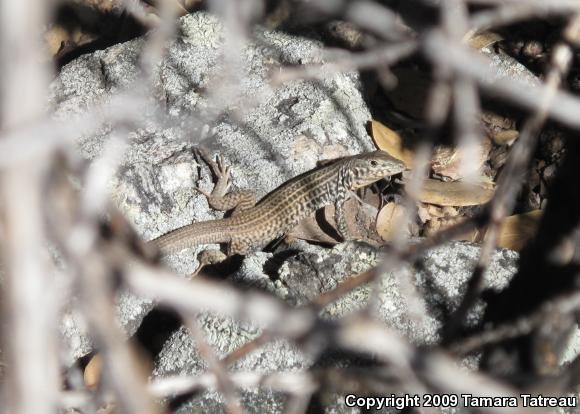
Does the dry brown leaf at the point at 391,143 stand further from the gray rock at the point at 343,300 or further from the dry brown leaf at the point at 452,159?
the gray rock at the point at 343,300

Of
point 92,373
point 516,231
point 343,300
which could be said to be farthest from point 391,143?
point 92,373

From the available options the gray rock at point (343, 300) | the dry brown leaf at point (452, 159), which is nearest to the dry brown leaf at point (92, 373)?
the gray rock at point (343, 300)

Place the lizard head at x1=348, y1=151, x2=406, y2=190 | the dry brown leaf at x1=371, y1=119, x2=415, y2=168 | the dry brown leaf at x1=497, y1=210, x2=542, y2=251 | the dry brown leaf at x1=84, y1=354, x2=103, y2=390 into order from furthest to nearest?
the dry brown leaf at x1=371, y1=119, x2=415, y2=168
the lizard head at x1=348, y1=151, x2=406, y2=190
the dry brown leaf at x1=497, y1=210, x2=542, y2=251
the dry brown leaf at x1=84, y1=354, x2=103, y2=390

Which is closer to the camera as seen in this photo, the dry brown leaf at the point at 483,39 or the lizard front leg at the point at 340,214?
the lizard front leg at the point at 340,214

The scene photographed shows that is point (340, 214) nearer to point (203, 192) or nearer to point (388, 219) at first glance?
point (388, 219)

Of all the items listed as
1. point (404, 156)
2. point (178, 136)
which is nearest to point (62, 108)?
point (178, 136)

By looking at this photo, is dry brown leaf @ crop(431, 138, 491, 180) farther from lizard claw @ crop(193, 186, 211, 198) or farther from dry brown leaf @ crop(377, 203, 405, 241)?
lizard claw @ crop(193, 186, 211, 198)

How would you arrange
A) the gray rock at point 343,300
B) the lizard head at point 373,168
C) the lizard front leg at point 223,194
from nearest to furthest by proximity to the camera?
1. the gray rock at point 343,300
2. the lizard front leg at point 223,194
3. the lizard head at point 373,168

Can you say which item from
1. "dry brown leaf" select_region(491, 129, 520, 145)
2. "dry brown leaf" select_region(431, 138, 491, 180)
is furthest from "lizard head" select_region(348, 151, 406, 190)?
"dry brown leaf" select_region(491, 129, 520, 145)

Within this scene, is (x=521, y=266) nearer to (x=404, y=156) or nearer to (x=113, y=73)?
(x=404, y=156)
